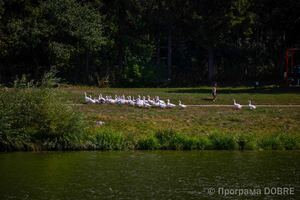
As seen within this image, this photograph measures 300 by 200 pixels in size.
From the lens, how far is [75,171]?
3284cm

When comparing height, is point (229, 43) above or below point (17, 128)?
above

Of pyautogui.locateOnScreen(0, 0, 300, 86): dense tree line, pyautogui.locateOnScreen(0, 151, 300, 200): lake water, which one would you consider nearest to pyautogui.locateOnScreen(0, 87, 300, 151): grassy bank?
pyautogui.locateOnScreen(0, 151, 300, 200): lake water

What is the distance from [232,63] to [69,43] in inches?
781

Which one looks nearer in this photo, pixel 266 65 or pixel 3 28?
pixel 3 28

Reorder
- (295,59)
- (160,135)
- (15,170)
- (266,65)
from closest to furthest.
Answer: (15,170) < (160,135) < (295,59) < (266,65)

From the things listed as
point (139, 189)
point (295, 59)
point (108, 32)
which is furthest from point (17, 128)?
point (108, 32)

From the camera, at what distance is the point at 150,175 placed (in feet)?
104

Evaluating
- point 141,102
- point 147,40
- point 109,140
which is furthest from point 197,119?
point 147,40

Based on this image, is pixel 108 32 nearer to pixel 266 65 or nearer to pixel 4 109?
pixel 266 65

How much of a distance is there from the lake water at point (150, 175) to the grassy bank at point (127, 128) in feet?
4.24

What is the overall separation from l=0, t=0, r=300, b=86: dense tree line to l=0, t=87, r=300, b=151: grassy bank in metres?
24.8

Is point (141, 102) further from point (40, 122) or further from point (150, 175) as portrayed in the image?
point (150, 175)

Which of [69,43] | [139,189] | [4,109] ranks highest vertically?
[69,43]

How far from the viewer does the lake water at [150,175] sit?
90.6ft
